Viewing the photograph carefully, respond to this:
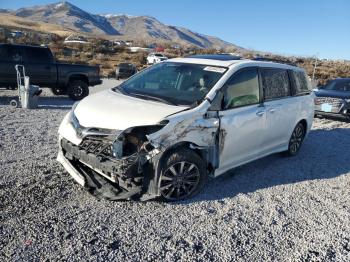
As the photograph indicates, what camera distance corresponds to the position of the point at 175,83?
5273mm

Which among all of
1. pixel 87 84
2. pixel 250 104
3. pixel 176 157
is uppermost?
pixel 250 104

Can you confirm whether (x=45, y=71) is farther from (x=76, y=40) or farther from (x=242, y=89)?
(x=76, y=40)

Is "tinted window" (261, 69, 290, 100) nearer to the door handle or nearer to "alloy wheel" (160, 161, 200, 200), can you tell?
the door handle

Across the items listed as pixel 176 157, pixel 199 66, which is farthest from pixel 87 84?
pixel 176 157

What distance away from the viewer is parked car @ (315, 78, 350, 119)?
36.8 feet

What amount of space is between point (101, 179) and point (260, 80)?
2.92 m

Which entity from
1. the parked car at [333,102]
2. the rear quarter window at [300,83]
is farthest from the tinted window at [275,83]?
the parked car at [333,102]

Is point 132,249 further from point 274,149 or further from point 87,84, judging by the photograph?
point 87,84

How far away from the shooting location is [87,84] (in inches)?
552

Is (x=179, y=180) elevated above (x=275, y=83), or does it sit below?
below

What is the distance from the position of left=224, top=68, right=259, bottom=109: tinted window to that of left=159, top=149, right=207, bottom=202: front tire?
91 cm

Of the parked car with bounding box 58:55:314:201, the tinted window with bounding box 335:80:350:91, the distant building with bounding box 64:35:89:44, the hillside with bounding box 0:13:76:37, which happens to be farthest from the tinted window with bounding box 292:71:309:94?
the hillside with bounding box 0:13:76:37

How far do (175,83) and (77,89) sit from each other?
923 cm

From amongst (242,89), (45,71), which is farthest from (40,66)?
(242,89)
